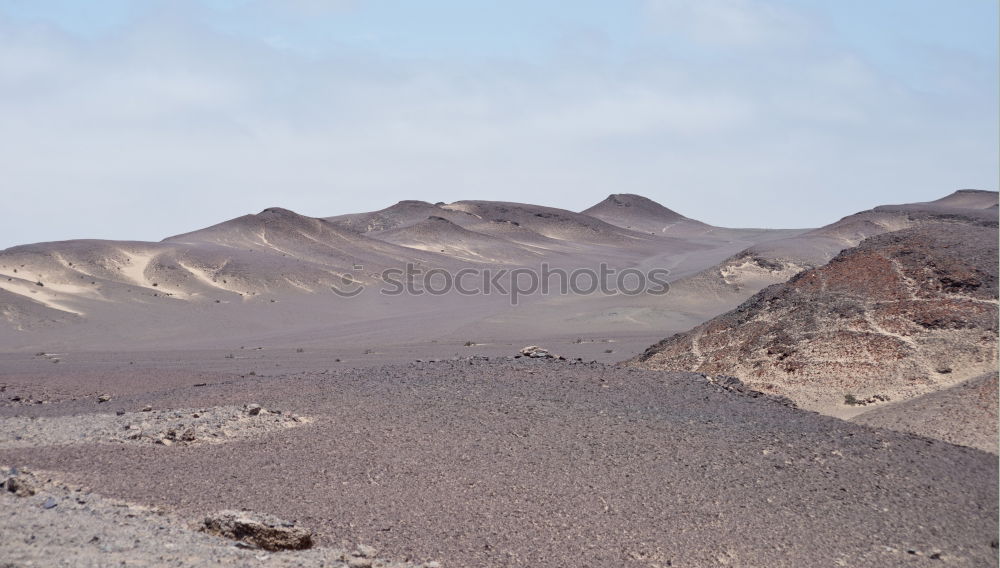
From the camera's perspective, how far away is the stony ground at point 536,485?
6867mm

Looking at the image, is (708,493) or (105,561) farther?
(708,493)

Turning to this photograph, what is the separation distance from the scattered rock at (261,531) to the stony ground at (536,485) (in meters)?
0.14

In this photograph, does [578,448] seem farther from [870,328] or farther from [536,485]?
[870,328]

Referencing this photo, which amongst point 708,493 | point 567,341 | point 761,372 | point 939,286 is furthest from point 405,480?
point 567,341

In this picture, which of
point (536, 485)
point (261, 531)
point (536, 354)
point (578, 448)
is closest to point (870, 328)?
point (536, 354)

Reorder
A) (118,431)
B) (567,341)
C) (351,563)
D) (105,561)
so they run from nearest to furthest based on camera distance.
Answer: (105,561), (351,563), (118,431), (567,341)

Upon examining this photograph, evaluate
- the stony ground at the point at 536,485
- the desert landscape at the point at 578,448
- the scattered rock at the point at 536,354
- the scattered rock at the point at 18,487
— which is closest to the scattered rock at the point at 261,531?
the desert landscape at the point at 578,448

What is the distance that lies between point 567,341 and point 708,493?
24.7m

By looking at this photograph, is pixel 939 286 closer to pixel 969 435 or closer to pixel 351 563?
pixel 969 435

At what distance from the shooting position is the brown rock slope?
1352 centimetres

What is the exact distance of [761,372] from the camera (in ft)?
50.4

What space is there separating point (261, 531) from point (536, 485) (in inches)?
111

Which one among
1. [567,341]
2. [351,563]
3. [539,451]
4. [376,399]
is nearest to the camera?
[351,563]

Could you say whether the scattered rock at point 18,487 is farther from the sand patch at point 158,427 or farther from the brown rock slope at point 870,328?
the brown rock slope at point 870,328
